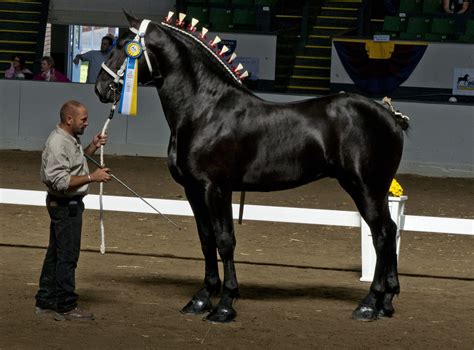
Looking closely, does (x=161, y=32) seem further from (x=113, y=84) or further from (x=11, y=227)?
(x=11, y=227)

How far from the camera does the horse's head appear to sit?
9.01 metres

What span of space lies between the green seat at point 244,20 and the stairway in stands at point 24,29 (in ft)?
15.9

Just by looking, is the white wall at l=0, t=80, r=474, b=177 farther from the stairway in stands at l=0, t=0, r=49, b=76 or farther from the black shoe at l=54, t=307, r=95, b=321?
the black shoe at l=54, t=307, r=95, b=321

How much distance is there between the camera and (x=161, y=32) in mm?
9102

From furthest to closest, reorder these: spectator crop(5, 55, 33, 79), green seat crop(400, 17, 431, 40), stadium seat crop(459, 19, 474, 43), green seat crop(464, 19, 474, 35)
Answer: green seat crop(400, 17, 431, 40) → green seat crop(464, 19, 474, 35) → stadium seat crop(459, 19, 474, 43) → spectator crop(5, 55, 33, 79)

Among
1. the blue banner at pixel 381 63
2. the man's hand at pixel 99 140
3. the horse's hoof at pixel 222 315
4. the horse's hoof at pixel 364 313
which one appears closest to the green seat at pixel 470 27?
the blue banner at pixel 381 63

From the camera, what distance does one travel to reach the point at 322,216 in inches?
432

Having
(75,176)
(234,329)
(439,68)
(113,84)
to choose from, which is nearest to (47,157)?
(75,176)

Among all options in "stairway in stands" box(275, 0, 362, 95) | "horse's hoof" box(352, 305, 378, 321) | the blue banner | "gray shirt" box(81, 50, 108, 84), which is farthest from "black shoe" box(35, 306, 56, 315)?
"stairway in stands" box(275, 0, 362, 95)

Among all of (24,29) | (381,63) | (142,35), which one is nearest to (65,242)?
(142,35)

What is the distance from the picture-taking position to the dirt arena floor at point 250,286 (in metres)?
8.27

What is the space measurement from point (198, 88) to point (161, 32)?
0.54m

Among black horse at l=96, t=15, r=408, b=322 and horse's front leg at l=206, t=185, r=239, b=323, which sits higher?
black horse at l=96, t=15, r=408, b=322

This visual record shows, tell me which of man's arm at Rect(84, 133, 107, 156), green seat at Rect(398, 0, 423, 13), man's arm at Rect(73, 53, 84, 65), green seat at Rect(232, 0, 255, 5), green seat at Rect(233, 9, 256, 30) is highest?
green seat at Rect(398, 0, 423, 13)
